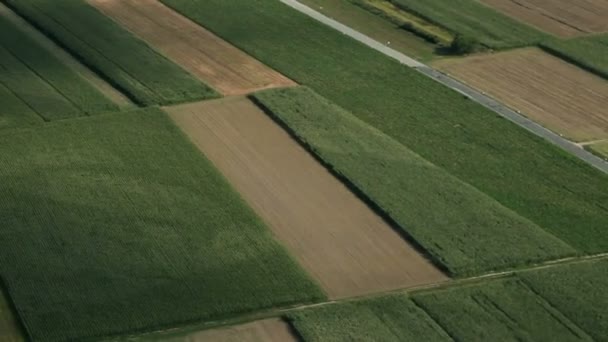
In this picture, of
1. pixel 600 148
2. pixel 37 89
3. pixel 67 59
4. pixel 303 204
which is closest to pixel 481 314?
pixel 303 204

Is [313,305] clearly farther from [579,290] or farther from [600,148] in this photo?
[600,148]

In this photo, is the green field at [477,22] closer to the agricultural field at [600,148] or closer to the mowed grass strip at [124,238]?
the agricultural field at [600,148]

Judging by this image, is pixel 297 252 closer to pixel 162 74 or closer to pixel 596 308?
pixel 596 308

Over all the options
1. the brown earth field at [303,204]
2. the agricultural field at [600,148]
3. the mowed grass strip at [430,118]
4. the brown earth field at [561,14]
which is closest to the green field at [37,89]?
the brown earth field at [303,204]

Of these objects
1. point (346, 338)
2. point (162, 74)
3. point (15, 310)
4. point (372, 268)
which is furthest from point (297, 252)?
point (162, 74)

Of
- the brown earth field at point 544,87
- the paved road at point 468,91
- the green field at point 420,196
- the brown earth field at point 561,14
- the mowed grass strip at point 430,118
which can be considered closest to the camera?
the green field at point 420,196

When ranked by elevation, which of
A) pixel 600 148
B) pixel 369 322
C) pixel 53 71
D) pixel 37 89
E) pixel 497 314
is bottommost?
pixel 37 89
